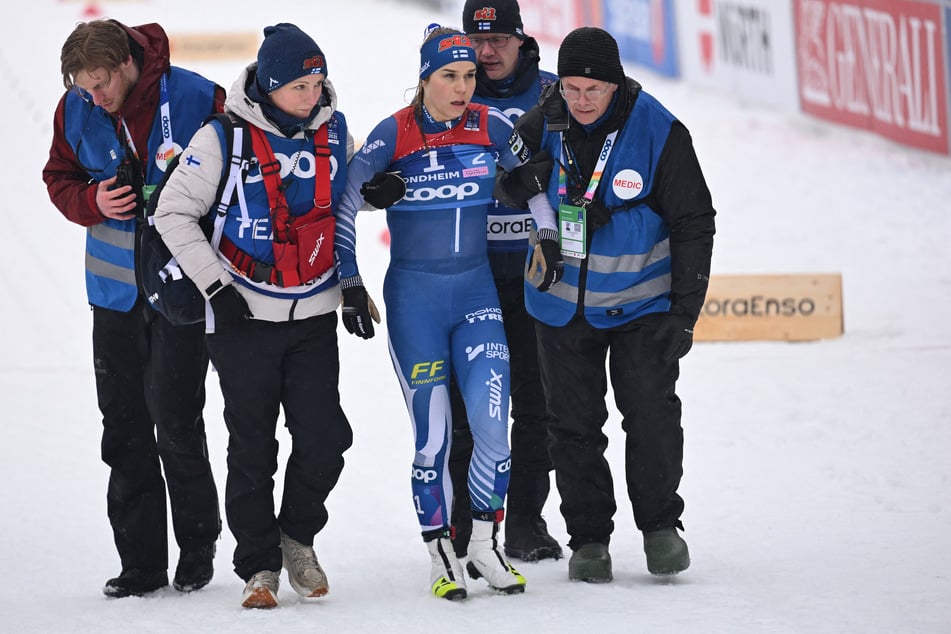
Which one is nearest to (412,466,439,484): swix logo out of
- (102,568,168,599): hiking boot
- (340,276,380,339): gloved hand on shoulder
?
(340,276,380,339): gloved hand on shoulder

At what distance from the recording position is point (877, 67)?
47.8 ft

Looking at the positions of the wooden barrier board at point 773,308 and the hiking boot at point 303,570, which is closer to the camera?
the hiking boot at point 303,570

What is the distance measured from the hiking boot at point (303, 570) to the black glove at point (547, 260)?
4.33 feet

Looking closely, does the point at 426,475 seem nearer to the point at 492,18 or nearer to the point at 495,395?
the point at 495,395

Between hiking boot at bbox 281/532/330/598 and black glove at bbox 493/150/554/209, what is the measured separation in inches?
59.6

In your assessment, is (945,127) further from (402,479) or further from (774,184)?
(402,479)

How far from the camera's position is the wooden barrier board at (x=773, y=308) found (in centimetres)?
973

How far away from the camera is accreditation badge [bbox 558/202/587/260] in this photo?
5.16 m

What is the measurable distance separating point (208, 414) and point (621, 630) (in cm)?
486

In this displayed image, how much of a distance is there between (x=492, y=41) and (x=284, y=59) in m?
1.19

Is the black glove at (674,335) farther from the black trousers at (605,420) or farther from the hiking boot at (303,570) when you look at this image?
the hiking boot at (303,570)

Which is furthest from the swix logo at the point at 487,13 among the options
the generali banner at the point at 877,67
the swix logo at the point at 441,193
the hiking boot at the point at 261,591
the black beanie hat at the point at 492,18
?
the generali banner at the point at 877,67

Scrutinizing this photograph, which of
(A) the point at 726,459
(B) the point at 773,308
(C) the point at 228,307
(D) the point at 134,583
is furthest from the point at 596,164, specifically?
(B) the point at 773,308

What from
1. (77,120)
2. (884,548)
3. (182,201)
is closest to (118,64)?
(77,120)
